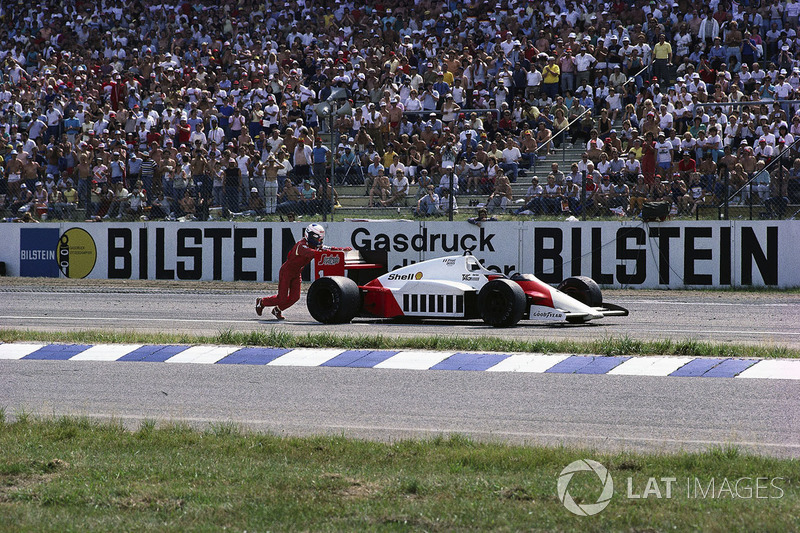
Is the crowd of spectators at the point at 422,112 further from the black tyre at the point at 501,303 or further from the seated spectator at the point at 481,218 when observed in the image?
the black tyre at the point at 501,303

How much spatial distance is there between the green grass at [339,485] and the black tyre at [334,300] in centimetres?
653

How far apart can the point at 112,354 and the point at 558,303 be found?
5.27m

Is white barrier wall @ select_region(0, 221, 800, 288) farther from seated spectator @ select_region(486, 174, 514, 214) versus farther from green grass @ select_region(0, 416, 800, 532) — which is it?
green grass @ select_region(0, 416, 800, 532)

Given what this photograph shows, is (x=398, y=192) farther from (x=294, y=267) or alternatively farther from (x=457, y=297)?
(x=457, y=297)

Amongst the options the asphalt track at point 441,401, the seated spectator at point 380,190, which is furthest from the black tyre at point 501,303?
the seated spectator at point 380,190

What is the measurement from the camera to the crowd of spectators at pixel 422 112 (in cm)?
1980

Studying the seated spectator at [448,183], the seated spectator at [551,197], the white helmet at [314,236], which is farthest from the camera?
the seated spectator at [448,183]

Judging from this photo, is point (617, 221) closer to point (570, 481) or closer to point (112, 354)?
point (112, 354)

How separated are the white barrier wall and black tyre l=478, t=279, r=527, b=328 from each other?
12.5ft

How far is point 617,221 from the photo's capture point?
1928 centimetres

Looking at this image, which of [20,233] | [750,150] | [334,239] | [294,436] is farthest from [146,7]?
[294,436]

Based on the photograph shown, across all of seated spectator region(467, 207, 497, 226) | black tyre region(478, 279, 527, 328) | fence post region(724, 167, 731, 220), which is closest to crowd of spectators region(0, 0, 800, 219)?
fence post region(724, 167, 731, 220)

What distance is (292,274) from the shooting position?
46.7ft

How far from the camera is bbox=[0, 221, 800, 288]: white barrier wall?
61.2 feet
